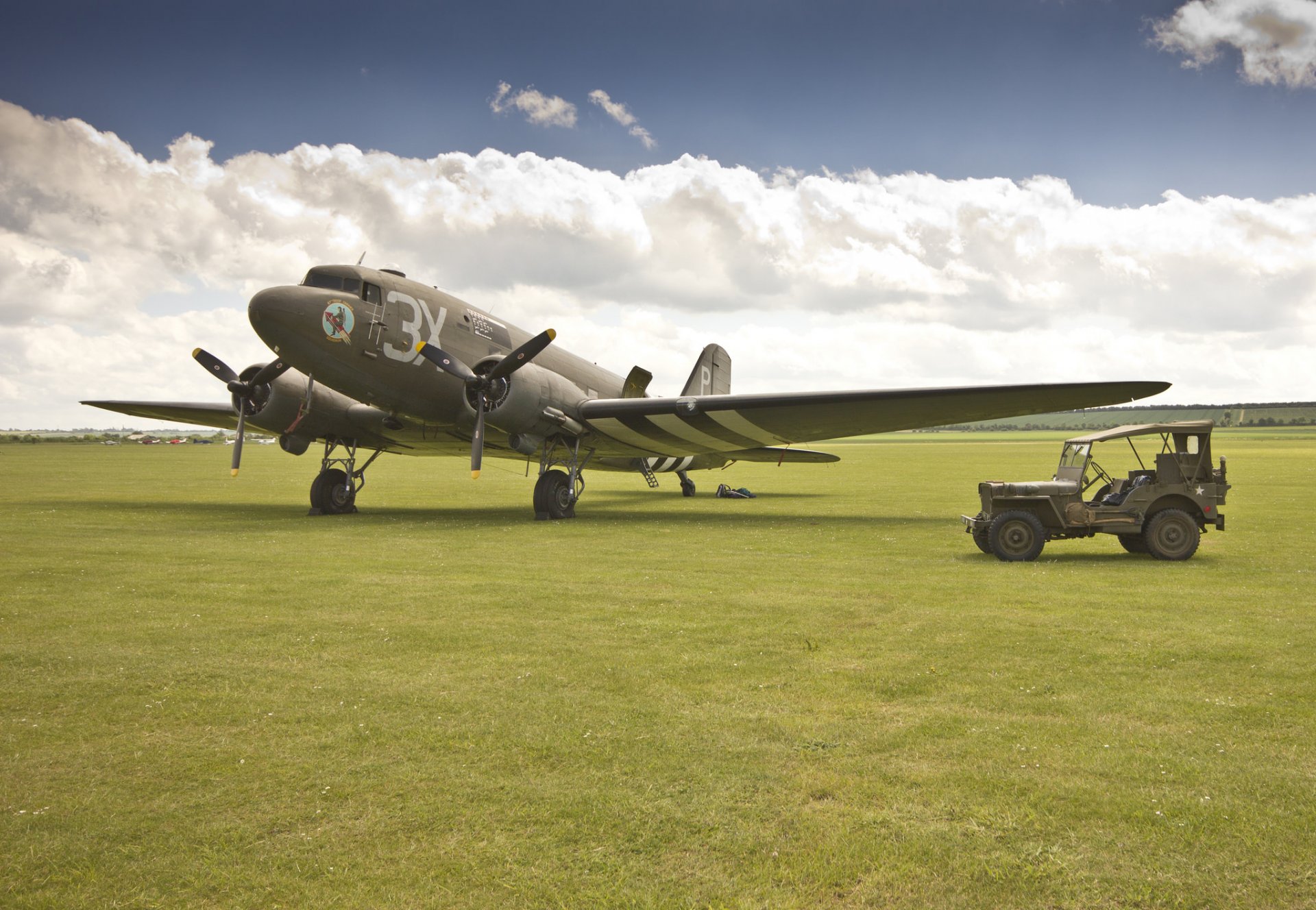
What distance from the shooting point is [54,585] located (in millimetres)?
10836

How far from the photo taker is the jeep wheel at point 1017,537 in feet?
44.5

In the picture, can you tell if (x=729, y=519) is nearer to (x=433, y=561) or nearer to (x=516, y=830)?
(x=433, y=561)

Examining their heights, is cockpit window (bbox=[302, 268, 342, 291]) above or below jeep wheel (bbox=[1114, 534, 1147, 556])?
above

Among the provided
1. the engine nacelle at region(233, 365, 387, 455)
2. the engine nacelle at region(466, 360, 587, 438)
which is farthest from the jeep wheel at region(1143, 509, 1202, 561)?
the engine nacelle at region(233, 365, 387, 455)

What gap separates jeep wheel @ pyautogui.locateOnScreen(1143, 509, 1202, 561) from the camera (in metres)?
13.6

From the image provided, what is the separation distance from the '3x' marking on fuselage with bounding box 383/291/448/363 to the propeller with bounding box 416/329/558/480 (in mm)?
192

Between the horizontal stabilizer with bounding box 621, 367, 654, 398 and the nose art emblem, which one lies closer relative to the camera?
the nose art emblem

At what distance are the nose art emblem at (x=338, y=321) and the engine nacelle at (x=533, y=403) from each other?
118 inches

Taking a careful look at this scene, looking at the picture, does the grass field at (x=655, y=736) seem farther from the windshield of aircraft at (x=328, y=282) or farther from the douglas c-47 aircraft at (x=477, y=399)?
the windshield of aircraft at (x=328, y=282)

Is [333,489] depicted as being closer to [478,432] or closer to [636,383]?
[478,432]

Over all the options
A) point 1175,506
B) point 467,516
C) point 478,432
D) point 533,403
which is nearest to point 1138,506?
point 1175,506

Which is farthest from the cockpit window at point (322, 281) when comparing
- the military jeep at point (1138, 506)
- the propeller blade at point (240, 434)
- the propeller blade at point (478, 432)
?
the military jeep at point (1138, 506)

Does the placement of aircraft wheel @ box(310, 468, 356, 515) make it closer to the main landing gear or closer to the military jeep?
the main landing gear

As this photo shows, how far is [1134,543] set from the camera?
14.5 m
